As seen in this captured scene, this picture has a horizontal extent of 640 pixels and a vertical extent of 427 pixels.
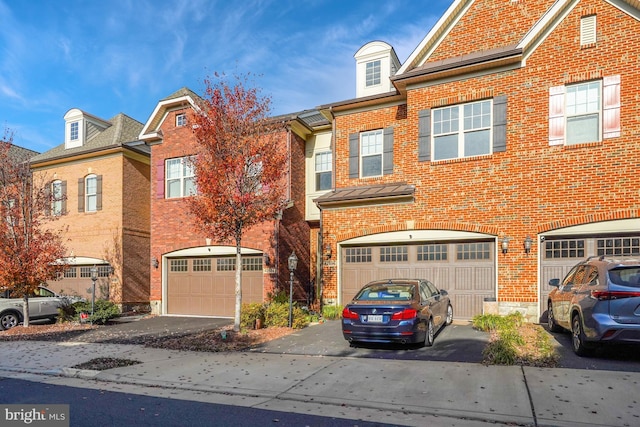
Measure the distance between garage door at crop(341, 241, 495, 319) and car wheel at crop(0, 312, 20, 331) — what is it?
1145cm

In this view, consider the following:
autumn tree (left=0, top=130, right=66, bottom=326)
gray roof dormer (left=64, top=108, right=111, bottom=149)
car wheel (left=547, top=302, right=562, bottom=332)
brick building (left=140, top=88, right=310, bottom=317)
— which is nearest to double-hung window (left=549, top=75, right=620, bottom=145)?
car wheel (left=547, top=302, right=562, bottom=332)

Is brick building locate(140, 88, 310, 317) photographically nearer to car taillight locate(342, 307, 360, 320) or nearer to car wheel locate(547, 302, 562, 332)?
car taillight locate(342, 307, 360, 320)

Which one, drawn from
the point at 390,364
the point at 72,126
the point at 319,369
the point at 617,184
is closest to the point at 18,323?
the point at 72,126

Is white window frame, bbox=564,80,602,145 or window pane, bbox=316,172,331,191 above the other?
white window frame, bbox=564,80,602,145

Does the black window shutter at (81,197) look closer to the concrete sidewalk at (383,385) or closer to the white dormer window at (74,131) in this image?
the white dormer window at (74,131)

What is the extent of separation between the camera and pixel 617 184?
1075cm

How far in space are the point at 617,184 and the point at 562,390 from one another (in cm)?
701

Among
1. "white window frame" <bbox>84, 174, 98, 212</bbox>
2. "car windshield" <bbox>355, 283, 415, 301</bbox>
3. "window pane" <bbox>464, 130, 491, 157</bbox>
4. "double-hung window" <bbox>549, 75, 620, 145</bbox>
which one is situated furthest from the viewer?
"white window frame" <bbox>84, 174, 98, 212</bbox>

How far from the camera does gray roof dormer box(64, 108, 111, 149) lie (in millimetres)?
20828

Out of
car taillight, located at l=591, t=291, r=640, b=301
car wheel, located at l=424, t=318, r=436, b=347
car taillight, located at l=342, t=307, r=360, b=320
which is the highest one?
car taillight, located at l=591, t=291, r=640, b=301

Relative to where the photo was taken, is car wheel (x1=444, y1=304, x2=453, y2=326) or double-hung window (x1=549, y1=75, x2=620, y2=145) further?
car wheel (x1=444, y1=304, x2=453, y2=326)

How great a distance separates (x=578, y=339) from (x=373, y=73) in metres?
11.9

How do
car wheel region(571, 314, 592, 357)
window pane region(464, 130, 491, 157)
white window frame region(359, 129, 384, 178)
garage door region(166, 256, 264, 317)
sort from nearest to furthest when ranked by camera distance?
car wheel region(571, 314, 592, 357), window pane region(464, 130, 491, 157), white window frame region(359, 129, 384, 178), garage door region(166, 256, 264, 317)

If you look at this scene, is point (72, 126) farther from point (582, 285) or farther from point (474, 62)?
point (582, 285)
